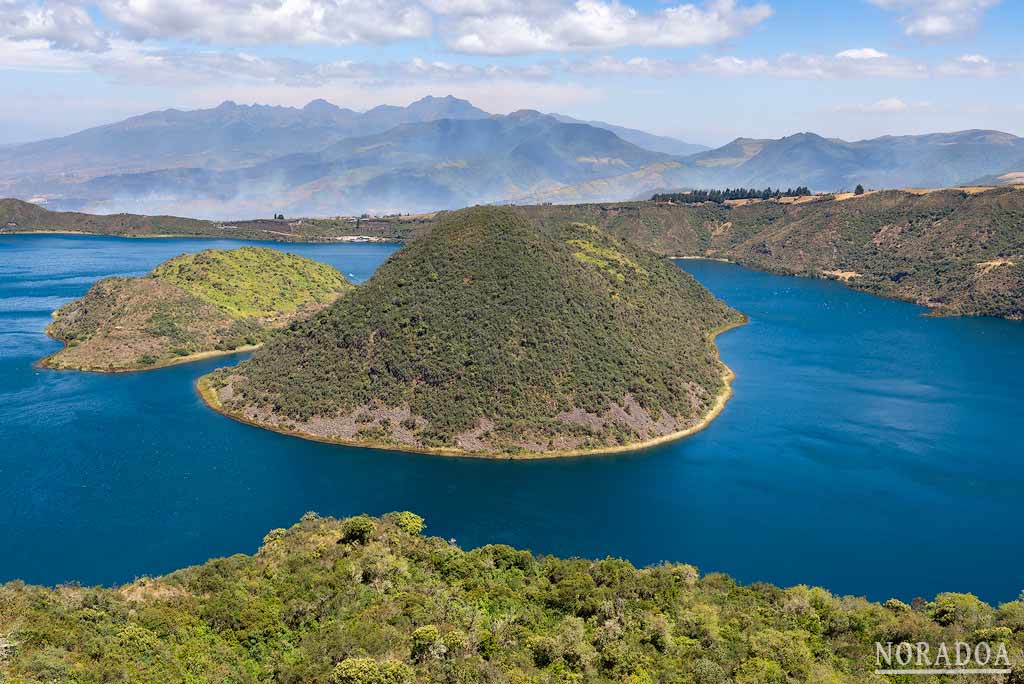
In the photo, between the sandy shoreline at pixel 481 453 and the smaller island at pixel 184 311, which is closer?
the sandy shoreline at pixel 481 453

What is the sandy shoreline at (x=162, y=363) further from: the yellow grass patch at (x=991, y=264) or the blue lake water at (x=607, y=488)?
the yellow grass patch at (x=991, y=264)

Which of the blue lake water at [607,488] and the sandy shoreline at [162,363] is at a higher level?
the sandy shoreline at [162,363]

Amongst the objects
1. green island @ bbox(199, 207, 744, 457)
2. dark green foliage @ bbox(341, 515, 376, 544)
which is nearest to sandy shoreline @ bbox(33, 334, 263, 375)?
green island @ bbox(199, 207, 744, 457)

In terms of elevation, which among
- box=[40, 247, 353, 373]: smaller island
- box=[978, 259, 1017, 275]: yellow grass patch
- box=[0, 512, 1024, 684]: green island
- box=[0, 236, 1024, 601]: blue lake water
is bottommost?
→ box=[0, 236, 1024, 601]: blue lake water

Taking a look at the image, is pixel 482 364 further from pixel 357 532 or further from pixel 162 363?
pixel 162 363

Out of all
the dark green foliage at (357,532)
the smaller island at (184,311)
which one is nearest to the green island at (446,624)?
the dark green foliage at (357,532)

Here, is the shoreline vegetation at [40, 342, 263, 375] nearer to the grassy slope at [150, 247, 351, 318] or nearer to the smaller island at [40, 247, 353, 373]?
the smaller island at [40, 247, 353, 373]
